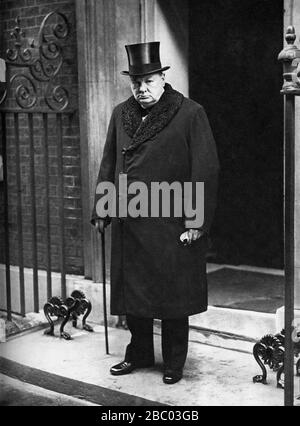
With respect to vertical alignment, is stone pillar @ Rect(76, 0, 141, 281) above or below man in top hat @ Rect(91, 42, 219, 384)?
above

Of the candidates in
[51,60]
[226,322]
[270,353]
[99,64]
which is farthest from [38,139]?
[270,353]

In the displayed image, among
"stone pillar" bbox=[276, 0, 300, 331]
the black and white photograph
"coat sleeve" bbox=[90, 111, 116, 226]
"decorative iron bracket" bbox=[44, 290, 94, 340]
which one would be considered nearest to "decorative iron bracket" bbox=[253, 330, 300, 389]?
the black and white photograph

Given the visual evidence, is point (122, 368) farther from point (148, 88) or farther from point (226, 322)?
point (148, 88)

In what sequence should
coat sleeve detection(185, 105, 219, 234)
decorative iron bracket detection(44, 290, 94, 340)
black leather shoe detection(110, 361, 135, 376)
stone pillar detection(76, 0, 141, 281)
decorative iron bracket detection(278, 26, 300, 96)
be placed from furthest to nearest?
decorative iron bracket detection(44, 290, 94, 340) → stone pillar detection(76, 0, 141, 281) → black leather shoe detection(110, 361, 135, 376) → coat sleeve detection(185, 105, 219, 234) → decorative iron bracket detection(278, 26, 300, 96)

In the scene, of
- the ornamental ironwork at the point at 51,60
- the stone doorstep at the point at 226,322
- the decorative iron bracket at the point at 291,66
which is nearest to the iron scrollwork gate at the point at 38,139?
the ornamental ironwork at the point at 51,60

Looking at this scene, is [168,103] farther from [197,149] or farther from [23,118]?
[23,118]

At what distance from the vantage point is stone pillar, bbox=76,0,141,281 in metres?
5.61

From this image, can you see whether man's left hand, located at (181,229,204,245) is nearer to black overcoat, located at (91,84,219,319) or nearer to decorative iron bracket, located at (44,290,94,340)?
black overcoat, located at (91,84,219,319)

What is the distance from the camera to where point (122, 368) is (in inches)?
190

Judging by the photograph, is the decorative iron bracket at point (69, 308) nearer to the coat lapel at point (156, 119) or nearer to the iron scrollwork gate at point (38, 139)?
the iron scrollwork gate at point (38, 139)

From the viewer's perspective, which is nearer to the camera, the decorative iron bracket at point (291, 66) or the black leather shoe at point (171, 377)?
the decorative iron bracket at point (291, 66)

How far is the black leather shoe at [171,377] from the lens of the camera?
4617 millimetres

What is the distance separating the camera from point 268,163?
6.82m
